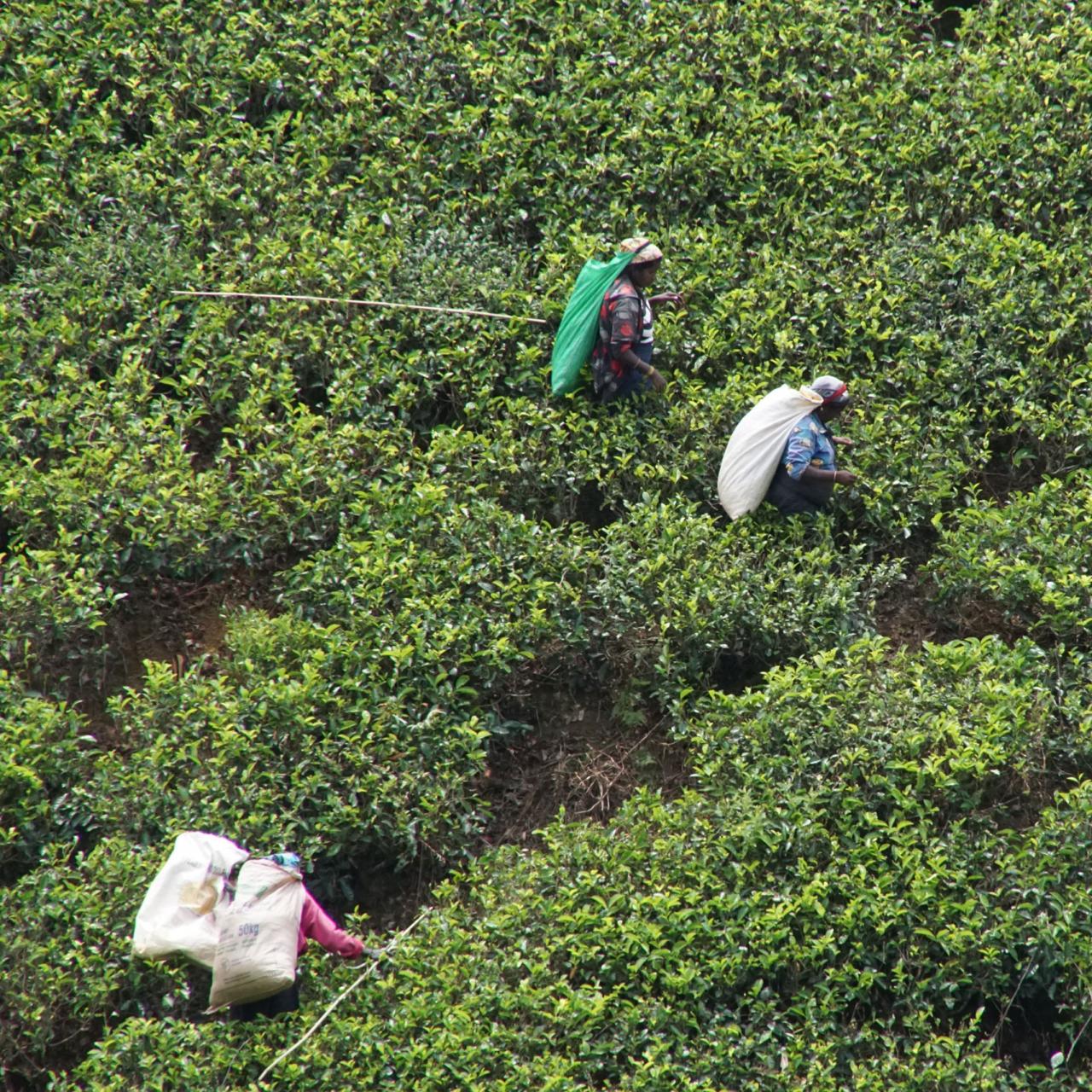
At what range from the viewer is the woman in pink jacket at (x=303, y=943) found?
593cm

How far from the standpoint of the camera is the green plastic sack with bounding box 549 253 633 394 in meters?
7.87

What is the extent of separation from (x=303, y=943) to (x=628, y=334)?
3570mm

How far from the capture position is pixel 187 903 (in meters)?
5.82

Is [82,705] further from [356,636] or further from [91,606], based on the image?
[356,636]

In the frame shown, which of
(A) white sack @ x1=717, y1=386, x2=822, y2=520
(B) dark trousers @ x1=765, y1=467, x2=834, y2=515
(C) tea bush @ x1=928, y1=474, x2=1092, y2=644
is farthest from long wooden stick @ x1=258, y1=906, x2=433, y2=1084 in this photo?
(C) tea bush @ x1=928, y1=474, x2=1092, y2=644

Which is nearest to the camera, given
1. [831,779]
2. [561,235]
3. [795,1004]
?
[795,1004]

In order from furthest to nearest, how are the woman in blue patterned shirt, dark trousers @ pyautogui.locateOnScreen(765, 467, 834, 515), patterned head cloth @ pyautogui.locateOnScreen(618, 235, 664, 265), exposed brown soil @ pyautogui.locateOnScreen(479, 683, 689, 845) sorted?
1. patterned head cloth @ pyautogui.locateOnScreen(618, 235, 664, 265)
2. dark trousers @ pyautogui.locateOnScreen(765, 467, 834, 515)
3. the woman in blue patterned shirt
4. exposed brown soil @ pyautogui.locateOnScreen(479, 683, 689, 845)

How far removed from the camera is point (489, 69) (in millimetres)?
9734

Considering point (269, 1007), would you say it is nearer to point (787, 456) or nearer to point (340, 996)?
point (340, 996)

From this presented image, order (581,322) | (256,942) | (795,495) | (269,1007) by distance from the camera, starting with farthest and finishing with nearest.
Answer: (581,322), (795,495), (269,1007), (256,942)

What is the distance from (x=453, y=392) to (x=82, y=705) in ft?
8.72

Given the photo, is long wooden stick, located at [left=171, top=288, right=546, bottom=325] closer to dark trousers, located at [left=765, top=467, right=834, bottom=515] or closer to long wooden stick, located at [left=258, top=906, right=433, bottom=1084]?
dark trousers, located at [left=765, top=467, right=834, bottom=515]

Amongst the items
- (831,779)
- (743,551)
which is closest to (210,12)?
(743,551)

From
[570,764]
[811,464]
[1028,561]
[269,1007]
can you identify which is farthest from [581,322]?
[269,1007]
